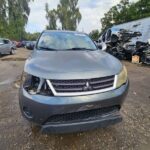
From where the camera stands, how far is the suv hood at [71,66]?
11.8 ft

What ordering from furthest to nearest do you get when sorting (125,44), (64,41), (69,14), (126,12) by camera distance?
(69,14)
(126,12)
(125,44)
(64,41)

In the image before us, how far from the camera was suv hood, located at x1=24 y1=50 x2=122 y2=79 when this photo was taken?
360 cm

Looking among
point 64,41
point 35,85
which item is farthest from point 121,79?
point 64,41

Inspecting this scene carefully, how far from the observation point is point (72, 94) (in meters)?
3.53

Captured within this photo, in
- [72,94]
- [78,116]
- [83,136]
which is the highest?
[72,94]

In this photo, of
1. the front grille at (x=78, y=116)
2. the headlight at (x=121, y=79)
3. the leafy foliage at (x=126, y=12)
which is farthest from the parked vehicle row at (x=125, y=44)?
the leafy foliage at (x=126, y=12)

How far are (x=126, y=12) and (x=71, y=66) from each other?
35.9 meters

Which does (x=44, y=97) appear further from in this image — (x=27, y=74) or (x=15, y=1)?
(x=15, y=1)

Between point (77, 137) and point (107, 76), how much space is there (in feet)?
3.89

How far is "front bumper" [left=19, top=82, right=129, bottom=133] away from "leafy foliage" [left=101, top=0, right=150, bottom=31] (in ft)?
101

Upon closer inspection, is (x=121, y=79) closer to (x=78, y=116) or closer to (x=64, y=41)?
(x=78, y=116)

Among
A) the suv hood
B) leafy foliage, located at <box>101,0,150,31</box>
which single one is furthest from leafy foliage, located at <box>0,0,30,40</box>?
the suv hood

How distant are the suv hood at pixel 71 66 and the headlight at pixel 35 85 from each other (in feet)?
0.23

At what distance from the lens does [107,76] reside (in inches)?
148
